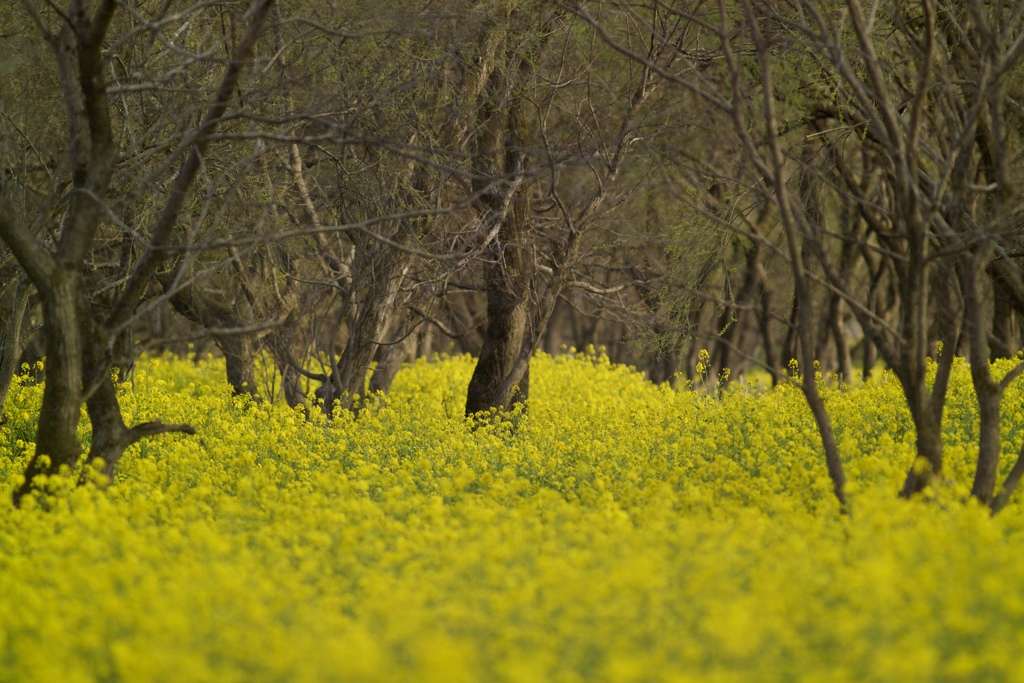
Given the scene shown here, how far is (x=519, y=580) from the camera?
519cm

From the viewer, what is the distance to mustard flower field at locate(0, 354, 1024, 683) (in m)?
4.16

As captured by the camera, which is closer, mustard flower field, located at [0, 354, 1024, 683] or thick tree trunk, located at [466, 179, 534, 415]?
mustard flower field, located at [0, 354, 1024, 683]

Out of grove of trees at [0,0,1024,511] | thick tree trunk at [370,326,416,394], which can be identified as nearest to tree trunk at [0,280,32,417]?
grove of trees at [0,0,1024,511]

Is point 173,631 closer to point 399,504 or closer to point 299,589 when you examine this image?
point 299,589

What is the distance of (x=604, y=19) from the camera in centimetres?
1237

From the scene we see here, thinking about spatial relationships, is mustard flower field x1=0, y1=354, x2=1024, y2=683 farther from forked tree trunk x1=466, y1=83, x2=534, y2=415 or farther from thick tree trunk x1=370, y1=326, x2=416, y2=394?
thick tree trunk x1=370, y1=326, x2=416, y2=394

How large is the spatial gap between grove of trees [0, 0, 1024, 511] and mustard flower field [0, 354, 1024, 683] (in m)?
0.90

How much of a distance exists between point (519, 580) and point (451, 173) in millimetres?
3193

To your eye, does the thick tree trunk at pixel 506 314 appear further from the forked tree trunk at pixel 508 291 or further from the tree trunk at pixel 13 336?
the tree trunk at pixel 13 336

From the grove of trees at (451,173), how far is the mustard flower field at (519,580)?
895 mm

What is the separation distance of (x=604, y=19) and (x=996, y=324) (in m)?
6.46

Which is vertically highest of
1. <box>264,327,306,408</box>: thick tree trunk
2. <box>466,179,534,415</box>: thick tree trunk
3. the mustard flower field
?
<box>466,179,534,415</box>: thick tree trunk

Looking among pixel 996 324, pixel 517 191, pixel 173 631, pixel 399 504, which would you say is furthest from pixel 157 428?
pixel 996 324

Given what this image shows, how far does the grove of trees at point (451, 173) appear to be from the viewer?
7.02m
